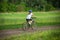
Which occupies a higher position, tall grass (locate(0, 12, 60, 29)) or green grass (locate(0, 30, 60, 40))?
tall grass (locate(0, 12, 60, 29))

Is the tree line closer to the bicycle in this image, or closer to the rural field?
the rural field

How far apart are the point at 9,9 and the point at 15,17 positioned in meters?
0.14

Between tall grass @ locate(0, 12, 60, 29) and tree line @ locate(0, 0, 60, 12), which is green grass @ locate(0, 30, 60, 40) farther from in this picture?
tree line @ locate(0, 0, 60, 12)

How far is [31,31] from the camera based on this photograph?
2.72 m

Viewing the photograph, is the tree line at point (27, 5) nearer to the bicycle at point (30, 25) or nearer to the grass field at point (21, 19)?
the grass field at point (21, 19)

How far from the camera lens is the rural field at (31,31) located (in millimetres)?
2619

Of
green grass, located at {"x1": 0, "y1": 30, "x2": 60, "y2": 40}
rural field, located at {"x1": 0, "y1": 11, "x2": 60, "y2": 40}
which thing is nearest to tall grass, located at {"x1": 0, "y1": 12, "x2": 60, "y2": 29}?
rural field, located at {"x1": 0, "y1": 11, "x2": 60, "y2": 40}

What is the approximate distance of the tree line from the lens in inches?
104

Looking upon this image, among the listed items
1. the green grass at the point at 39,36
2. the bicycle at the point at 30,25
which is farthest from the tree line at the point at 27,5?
the green grass at the point at 39,36

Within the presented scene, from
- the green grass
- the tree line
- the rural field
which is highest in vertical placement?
the tree line

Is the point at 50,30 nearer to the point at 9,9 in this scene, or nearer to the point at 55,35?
the point at 55,35

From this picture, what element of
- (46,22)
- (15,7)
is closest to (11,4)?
(15,7)

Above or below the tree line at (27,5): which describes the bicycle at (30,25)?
below

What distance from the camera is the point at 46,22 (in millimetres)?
2734
